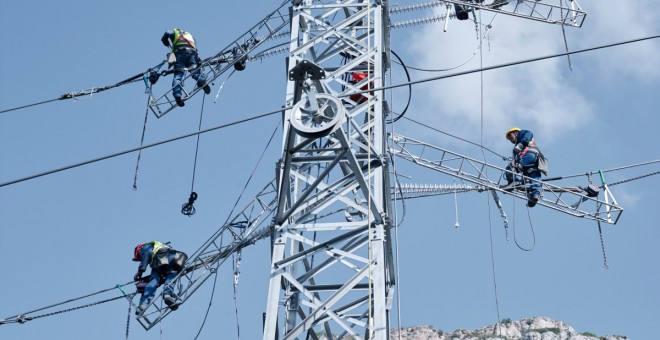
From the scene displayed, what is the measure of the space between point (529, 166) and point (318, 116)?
307 inches

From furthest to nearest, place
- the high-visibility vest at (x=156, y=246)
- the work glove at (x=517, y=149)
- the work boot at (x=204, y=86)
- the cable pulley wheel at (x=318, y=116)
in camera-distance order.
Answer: the work boot at (x=204, y=86), the work glove at (x=517, y=149), the high-visibility vest at (x=156, y=246), the cable pulley wheel at (x=318, y=116)

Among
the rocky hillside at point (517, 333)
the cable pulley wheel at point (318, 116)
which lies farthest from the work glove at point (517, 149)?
the rocky hillside at point (517, 333)

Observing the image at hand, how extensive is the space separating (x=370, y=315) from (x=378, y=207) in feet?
4.86

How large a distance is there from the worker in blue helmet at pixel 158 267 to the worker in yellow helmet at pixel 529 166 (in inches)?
232

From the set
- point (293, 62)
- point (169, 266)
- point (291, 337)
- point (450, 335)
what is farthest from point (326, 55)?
point (450, 335)

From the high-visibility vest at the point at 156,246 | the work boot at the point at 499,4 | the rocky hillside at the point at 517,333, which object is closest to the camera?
the high-visibility vest at the point at 156,246

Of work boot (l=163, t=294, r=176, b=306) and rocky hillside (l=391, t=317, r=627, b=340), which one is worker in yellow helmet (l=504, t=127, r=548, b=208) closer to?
work boot (l=163, t=294, r=176, b=306)

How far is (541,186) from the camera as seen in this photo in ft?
62.9

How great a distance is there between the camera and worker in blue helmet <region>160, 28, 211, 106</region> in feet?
66.5

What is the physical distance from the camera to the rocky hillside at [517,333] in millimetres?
40875

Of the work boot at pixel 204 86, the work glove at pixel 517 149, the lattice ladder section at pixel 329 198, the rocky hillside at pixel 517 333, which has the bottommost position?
the lattice ladder section at pixel 329 198

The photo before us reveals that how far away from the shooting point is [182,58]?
20828mm

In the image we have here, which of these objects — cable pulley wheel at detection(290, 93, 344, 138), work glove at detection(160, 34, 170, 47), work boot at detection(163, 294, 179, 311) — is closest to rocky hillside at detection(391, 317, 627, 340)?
work glove at detection(160, 34, 170, 47)

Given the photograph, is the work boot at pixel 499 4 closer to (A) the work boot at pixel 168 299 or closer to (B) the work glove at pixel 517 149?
(B) the work glove at pixel 517 149
